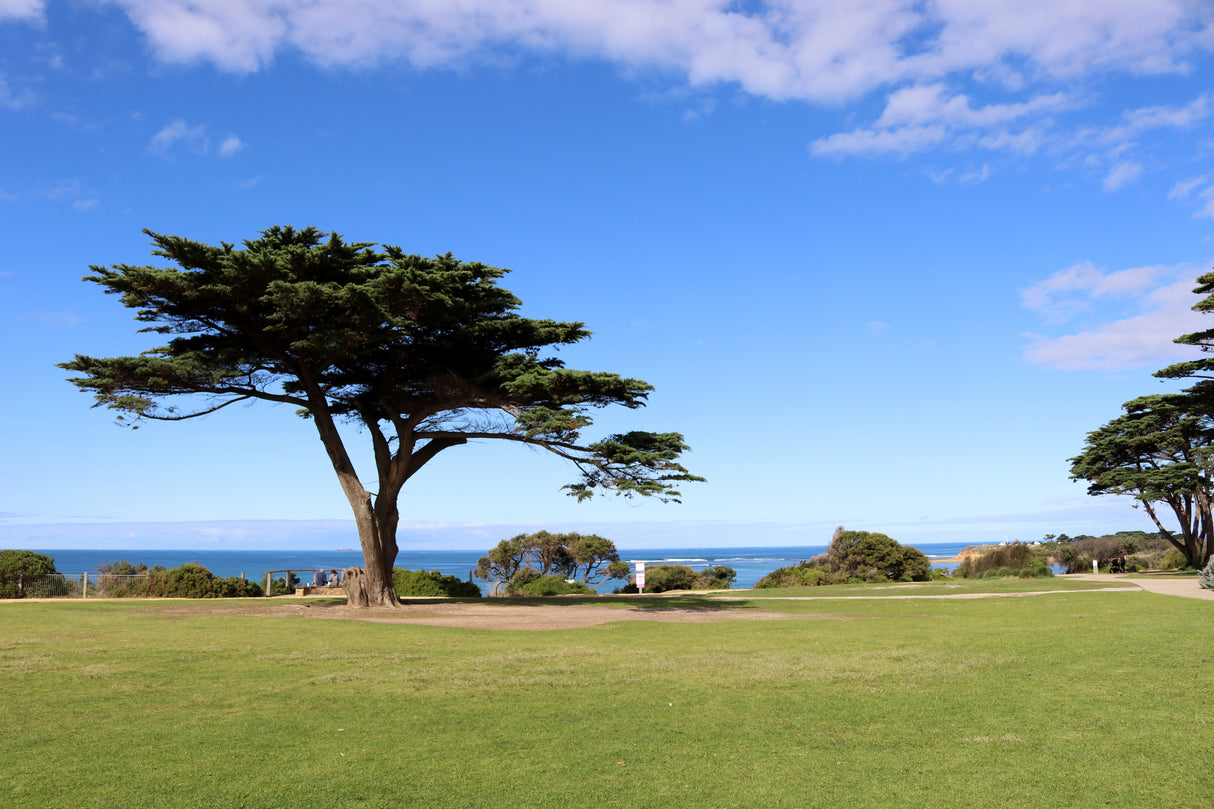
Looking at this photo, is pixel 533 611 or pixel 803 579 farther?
pixel 803 579

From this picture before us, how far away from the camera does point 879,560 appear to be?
41719mm

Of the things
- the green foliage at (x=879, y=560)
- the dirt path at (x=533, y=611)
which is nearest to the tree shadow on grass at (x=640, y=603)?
the dirt path at (x=533, y=611)

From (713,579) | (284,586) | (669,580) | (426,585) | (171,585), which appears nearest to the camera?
(171,585)

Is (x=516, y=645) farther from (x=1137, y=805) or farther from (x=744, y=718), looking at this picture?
(x=1137, y=805)

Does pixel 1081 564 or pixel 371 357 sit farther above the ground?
pixel 371 357

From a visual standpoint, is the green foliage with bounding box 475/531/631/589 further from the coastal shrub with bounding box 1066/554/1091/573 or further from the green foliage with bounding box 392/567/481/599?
the coastal shrub with bounding box 1066/554/1091/573

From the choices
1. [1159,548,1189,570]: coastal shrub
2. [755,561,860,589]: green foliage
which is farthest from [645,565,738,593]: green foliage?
[1159,548,1189,570]: coastal shrub

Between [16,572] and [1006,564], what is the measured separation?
146 feet

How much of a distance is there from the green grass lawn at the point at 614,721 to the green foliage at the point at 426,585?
16.5 meters

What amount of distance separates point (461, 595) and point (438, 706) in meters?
24.2

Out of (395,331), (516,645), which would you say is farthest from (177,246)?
(516,645)

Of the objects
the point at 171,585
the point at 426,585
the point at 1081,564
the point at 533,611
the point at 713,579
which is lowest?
the point at 713,579

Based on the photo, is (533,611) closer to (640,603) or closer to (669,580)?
(640,603)

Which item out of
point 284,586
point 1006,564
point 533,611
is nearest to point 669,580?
point 1006,564
